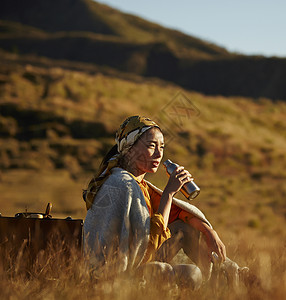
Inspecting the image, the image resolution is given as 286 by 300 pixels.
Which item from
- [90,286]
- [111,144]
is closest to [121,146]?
[90,286]

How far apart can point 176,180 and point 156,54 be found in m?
100

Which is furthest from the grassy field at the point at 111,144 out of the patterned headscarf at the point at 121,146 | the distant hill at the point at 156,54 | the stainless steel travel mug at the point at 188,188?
the distant hill at the point at 156,54

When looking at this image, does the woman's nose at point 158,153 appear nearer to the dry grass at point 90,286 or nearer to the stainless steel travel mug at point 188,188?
the stainless steel travel mug at point 188,188

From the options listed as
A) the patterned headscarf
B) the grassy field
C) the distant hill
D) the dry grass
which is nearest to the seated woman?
the patterned headscarf

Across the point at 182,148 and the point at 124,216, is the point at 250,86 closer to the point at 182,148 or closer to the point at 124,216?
the point at 182,148

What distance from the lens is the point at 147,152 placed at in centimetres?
348

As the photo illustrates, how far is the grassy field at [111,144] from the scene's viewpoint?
17.4m

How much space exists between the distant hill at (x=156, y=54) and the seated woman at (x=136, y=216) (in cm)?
7431

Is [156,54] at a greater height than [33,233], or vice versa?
[33,233]

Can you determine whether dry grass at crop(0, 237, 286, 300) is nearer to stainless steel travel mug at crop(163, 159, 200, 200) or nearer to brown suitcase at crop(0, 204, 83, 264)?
brown suitcase at crop(0, 204, 83, 264)

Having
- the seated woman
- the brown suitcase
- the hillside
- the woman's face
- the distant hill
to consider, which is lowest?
the distant hill

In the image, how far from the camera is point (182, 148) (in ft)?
83.4

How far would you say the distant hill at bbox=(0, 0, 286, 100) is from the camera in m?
85.9

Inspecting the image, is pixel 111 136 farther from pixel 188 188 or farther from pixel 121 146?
pixel 188 188
